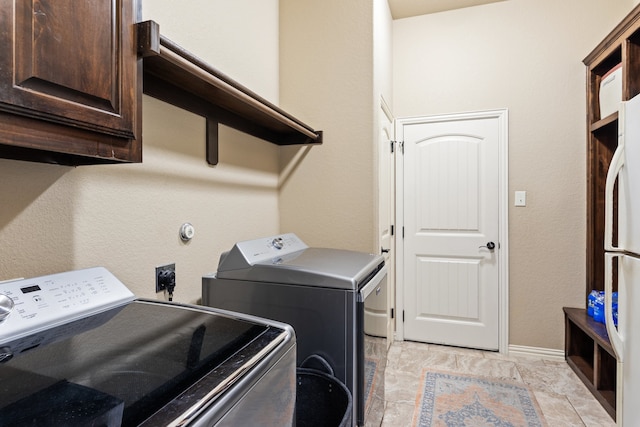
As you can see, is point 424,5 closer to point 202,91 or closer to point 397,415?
point 202,91

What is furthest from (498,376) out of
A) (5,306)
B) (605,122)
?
(5,306)

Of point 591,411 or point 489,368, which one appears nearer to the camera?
point 591,411

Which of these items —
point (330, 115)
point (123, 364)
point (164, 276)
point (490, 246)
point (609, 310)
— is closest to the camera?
point (123, 364)

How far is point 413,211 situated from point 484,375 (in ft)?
4.43

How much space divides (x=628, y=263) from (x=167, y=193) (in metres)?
2.03

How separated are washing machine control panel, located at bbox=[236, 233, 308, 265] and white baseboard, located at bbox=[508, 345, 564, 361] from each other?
2.10 meters

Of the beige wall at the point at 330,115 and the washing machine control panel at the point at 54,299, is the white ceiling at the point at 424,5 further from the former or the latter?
the washing machine control panel at the point at 54,299

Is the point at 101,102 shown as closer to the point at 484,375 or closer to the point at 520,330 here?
the point at 484,375

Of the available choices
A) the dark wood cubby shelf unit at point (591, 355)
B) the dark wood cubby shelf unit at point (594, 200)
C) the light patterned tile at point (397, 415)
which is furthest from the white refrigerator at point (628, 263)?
the light patterned tile at point (397, 415)

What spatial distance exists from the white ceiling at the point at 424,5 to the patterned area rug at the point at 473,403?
2.89 meters

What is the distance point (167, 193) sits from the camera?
1367 mm

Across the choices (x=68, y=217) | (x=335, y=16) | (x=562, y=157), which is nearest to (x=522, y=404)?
(x=562, y=157)

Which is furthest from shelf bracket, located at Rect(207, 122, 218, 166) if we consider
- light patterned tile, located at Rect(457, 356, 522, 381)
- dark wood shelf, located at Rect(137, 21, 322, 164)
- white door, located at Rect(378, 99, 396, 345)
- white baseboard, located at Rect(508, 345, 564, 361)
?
white baseboard, located at Rect(508, 345, 564, 361)

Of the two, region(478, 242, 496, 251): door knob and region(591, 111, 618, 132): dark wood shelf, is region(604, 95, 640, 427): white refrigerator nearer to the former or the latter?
region(591, 111, 618, 132): dark wood shelf
